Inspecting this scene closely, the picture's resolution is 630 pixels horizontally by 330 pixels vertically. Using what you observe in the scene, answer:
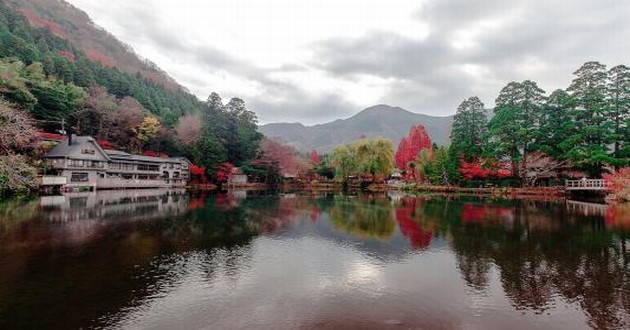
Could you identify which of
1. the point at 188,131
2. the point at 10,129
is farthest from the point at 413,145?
the point at 10,129

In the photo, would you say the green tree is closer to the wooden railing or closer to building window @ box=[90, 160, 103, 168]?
the wooden railing

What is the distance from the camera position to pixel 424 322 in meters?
7.40

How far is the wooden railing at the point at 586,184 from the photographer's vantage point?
34.8 metres

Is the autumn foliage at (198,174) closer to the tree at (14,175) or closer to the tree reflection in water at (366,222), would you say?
the tree at (14,175)

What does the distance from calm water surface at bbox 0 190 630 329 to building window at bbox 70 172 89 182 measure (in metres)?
25.7

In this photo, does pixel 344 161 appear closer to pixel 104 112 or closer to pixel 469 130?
pixel 469 130

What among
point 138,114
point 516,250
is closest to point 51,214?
point 516,250

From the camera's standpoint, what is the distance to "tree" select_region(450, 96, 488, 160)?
1994 inches

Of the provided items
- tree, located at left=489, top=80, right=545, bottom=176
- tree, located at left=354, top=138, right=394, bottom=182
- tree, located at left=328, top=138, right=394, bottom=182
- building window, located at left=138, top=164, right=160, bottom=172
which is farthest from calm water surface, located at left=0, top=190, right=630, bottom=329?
tree, located at left=328, top=138, right=394, bottom=182

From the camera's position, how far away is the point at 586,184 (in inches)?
1438

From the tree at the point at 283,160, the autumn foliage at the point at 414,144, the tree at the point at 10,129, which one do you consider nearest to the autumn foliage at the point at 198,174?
the tree at the point at 283,160

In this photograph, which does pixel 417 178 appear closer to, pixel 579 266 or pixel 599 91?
pixel 599 91

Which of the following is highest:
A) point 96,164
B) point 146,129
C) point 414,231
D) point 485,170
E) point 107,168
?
point 146,129

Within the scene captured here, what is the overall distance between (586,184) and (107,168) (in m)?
55.7
